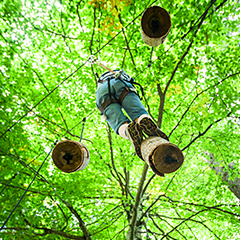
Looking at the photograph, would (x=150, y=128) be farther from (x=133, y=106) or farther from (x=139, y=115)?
(x=133, y=106)

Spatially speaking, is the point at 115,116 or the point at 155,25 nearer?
the point at 155,25

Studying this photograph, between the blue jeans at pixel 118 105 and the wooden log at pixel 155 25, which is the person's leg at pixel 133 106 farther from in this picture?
the wooden log at pixel 155 25

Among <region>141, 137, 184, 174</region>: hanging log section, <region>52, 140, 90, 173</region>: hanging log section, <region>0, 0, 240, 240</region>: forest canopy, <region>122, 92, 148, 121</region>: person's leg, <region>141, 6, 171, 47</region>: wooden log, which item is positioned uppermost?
<region>0, 0, 240, 240</region>: forest canopy

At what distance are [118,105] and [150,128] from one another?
737mm

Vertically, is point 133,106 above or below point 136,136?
above

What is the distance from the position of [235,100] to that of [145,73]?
201 cm

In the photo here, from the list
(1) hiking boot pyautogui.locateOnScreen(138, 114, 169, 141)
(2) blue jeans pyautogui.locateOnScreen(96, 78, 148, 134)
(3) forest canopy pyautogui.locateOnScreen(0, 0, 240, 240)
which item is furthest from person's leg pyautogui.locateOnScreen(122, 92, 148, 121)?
(3) forest canopy pyautogui.locateOnScreen(0, 0, 240, 240)

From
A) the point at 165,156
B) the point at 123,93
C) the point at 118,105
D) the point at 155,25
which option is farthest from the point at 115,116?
the point at 155,25

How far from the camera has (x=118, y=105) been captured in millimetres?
2195

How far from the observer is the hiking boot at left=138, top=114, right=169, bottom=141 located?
1.55 m

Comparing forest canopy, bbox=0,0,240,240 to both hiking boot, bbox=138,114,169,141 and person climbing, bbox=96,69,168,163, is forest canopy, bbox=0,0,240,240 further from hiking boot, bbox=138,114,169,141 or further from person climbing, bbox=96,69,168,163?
hiking boot, bbox=138,114,169,141

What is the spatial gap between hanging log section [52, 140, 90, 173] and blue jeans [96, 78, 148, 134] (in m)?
0.63

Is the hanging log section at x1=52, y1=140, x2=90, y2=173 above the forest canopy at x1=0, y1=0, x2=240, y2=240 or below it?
below

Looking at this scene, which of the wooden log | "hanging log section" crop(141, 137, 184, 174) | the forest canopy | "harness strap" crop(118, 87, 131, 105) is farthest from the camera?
the forest canopy
